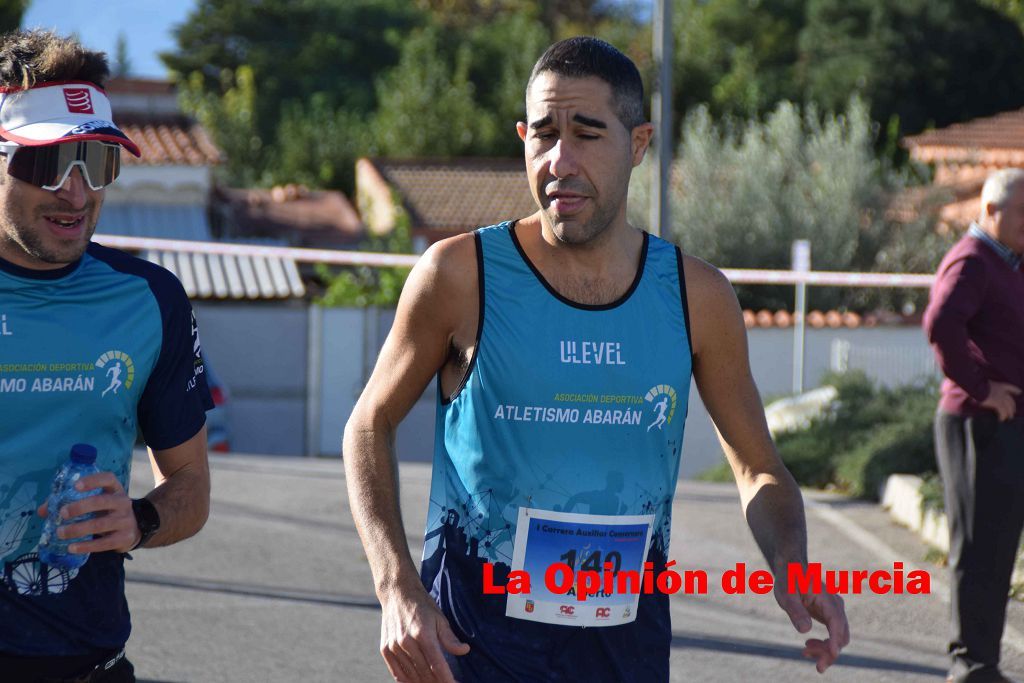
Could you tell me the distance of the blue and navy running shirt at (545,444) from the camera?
114 inches

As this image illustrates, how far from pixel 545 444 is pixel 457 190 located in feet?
126

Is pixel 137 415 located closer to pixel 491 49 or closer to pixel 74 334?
pixel 74 334

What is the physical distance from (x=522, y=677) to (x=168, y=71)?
6518cm

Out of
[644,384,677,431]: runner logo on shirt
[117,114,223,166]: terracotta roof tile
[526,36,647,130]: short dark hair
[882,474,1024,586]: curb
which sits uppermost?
[526,36,647,130]: short dark hair

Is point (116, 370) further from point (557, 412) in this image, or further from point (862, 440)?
point (862, 440)

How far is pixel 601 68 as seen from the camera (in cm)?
300

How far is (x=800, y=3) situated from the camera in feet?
185

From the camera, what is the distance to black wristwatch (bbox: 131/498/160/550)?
2914 mm

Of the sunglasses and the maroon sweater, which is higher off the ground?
the sunglasses

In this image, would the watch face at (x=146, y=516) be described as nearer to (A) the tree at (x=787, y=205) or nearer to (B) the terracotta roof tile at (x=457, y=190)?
(A) the tree at (x=787, y=205)

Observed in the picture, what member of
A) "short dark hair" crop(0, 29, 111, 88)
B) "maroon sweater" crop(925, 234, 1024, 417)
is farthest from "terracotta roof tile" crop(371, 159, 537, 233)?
"short dark hair" crop(0, 29, 111, 88)

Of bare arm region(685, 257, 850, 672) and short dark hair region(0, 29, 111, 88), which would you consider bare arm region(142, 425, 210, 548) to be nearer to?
short dark hair region(0, 29, 111, 88)

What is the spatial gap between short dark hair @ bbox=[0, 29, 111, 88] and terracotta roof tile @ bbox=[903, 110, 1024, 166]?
21.0 m

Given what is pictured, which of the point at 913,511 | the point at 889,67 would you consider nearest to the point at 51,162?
the point at 913,511
